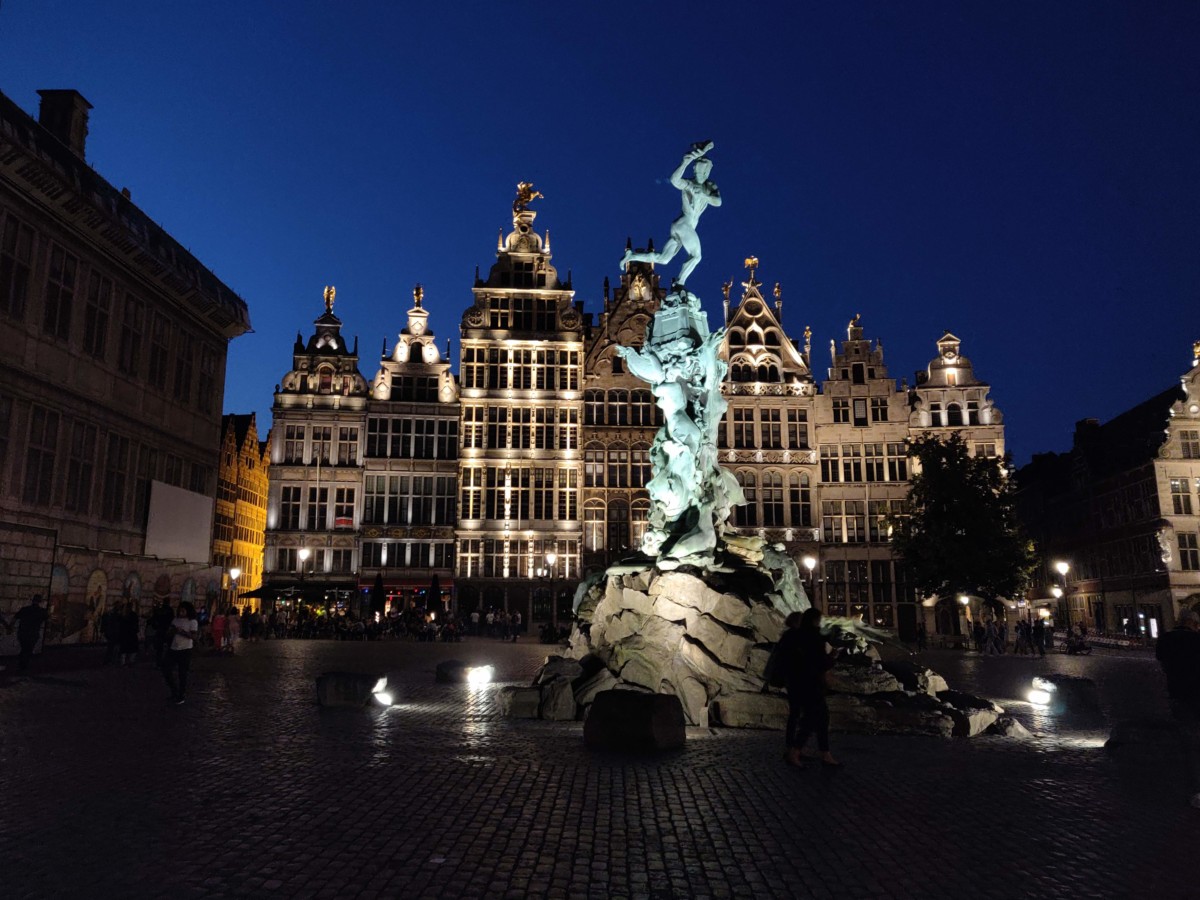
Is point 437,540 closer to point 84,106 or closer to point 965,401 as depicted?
point 84,106

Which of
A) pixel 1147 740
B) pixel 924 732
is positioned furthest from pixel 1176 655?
pixel 924 732

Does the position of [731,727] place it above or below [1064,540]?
below

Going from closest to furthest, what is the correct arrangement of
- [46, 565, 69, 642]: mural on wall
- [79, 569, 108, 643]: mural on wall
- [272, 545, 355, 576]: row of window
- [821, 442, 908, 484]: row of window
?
1. [46, 565, 69, 642]: mural on wall
2. [79, 569, 108, 643]: mural on wall
3. [272, 545, 355, 576]: row of window
4. [821, 442, 908, 484]: row of window

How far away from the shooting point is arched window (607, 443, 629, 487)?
48.9 m

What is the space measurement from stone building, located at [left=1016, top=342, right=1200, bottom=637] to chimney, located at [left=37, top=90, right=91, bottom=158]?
1809 inches

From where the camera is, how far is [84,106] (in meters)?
31.4

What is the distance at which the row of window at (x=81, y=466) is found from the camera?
24094 millimetres

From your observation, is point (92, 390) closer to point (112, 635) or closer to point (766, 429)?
point (112, 635)

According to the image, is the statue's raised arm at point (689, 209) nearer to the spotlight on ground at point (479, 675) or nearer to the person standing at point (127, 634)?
the spotlight on ground at point (479, 675)

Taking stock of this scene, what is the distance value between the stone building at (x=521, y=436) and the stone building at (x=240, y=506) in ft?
57.7

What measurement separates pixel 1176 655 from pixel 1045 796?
6.41 ft

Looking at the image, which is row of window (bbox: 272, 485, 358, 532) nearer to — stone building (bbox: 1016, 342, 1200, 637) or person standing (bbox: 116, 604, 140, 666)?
person standing (bbox: 116, 604, 140, 666)

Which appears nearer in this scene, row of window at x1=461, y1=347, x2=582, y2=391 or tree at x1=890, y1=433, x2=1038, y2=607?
tree at x1=890, y1=433, x2=1038, y2=607

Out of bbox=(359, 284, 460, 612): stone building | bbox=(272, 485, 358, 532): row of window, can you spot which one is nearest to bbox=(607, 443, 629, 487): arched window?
bbox=(359, 284, 460, 612): stone building
